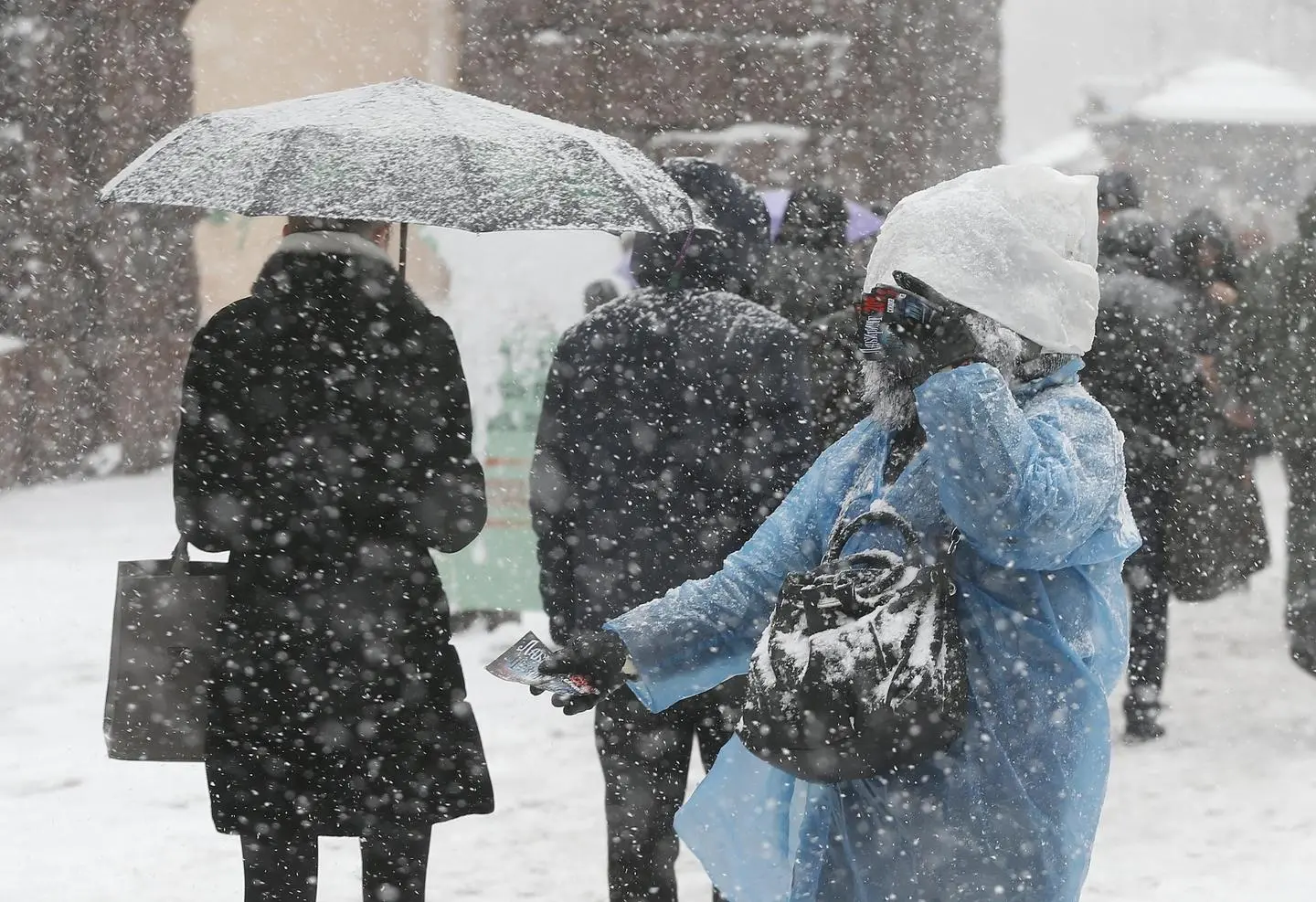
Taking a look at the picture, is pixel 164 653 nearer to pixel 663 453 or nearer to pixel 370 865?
pixel 370 865

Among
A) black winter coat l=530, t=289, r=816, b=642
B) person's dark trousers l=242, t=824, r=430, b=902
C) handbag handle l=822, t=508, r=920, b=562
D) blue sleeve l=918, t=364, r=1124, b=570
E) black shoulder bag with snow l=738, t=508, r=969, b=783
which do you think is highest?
blue sleeve l=918, t=364, r=1124, b=570

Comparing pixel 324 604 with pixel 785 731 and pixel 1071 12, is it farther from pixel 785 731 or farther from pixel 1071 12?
pixel 1071 12

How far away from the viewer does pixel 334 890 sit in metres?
4.69

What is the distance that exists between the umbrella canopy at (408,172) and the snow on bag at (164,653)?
29.7 inches

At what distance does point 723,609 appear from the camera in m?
2.31

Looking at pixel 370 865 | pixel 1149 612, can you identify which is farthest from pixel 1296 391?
pixel 370 865

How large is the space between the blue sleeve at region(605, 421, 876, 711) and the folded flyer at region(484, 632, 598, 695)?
0.09 metres

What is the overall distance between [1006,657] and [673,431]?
5.57 ft

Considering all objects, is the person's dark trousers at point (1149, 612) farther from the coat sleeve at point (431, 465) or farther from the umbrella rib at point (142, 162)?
the umbrella rib at point (142, 162)

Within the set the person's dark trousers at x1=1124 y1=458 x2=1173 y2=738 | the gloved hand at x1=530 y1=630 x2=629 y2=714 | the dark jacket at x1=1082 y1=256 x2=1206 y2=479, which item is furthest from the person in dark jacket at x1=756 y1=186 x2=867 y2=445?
the gloved hand at x1=530 y1=630 x2=629 y2=714

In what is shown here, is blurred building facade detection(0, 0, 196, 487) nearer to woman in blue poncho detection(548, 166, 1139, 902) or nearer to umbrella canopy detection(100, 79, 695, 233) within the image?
umbrella canopy detection(100, 79, 695, 233)

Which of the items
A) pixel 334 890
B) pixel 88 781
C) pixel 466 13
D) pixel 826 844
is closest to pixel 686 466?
pixel 826 844

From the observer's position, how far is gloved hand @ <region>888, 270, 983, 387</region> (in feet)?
6.36

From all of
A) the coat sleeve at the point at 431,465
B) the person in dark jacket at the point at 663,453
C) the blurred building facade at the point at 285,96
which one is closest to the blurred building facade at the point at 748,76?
the blurred building facade at the point at 285,96
